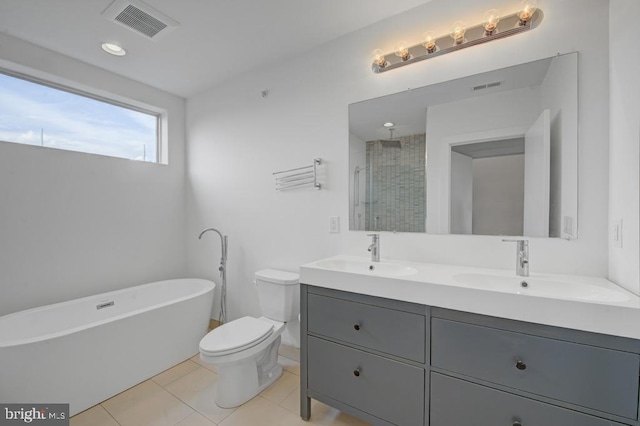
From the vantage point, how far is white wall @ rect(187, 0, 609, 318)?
4.61ft

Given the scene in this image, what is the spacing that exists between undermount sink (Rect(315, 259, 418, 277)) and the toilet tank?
422 mm

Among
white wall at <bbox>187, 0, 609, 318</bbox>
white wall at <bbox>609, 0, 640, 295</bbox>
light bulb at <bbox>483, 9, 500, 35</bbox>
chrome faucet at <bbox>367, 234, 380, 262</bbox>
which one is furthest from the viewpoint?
chrome faucet at <bbox>367, 234, 380, 262</bbox>

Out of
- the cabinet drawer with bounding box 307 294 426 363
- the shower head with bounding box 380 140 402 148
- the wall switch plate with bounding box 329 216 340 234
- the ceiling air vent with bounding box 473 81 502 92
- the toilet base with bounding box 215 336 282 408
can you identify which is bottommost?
the toilet base with bounding box 215 336 282 408

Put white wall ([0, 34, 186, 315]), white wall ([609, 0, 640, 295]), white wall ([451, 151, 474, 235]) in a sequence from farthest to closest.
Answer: white wall ([0, 34, 186, 315]) < white wall ([451, 151, 474, 235]) < white wall ([609, 0, 640, 295])

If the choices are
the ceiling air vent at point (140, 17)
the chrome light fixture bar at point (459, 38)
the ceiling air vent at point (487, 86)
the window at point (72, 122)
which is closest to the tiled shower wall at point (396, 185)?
the ceiling air vent at point (487, 86)

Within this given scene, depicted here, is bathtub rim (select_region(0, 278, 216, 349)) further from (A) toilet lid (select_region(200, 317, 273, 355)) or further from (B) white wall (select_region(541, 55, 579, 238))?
(B) white wall (select_region(541, 55, 579, 238))

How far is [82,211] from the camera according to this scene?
2.47 meters

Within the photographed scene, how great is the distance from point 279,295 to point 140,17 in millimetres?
2206

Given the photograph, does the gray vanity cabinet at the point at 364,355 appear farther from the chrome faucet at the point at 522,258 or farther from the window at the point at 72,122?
the window at the point at 72,122

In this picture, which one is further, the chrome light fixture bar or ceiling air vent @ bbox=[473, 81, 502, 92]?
ceiling air vent @ bbox=[473, 81, 502, 92]

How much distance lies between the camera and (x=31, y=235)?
220cm

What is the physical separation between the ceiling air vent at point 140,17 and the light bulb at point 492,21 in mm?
2018

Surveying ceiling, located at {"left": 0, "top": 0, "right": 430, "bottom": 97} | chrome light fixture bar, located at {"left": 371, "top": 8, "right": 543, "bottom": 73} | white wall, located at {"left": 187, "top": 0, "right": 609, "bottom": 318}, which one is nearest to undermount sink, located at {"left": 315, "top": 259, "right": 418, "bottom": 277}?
white wall, located at {"left": 187, "top": 0, "right": 609, "bottom": 318}

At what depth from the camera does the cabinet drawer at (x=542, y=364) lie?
0.98m
